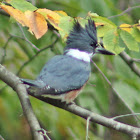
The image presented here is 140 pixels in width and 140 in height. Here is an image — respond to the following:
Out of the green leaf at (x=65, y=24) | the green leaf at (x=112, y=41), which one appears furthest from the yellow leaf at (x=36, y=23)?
the green leaf at (x=112, y=41)

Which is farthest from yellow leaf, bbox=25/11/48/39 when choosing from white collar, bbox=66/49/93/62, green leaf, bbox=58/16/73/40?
white collar, bbox=66/49/93/62

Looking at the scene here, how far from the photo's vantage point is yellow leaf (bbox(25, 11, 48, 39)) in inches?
71.0

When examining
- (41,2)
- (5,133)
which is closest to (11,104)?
(5,133)

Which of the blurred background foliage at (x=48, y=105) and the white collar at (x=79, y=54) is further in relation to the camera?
the blurred background foliage at (x=48, y=105)

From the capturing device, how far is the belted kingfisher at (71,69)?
6.68ft

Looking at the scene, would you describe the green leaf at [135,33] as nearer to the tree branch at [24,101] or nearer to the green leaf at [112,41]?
the green leaf at [112,41]

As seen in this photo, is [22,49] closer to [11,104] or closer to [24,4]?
[11,104]

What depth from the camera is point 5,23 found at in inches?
112

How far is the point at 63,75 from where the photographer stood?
2197 millimetres

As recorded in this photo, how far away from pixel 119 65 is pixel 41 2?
93 centimetres

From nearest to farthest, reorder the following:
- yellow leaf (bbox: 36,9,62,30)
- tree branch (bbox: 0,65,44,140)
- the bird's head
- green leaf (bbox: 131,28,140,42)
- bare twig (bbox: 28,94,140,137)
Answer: tree branch (bbox: 0,65,44,140) < bare twig (bbox: 28,94,140,137) < yellow leaf (bbox: 36,9,62,30) < green leaf (bbox: 131,28,140,42) < the bird's head

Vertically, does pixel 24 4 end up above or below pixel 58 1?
above

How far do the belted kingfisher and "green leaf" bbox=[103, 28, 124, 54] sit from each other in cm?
25

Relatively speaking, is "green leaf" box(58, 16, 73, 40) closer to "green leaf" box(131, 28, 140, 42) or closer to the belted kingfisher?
the belted kingfisher
